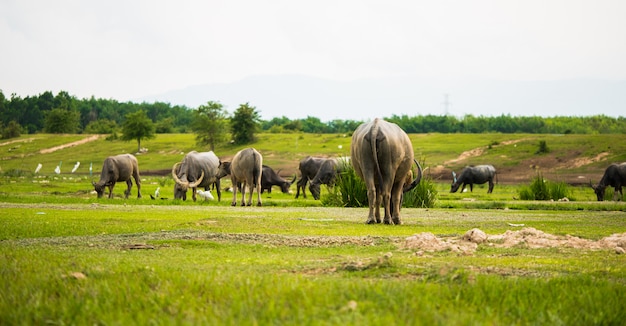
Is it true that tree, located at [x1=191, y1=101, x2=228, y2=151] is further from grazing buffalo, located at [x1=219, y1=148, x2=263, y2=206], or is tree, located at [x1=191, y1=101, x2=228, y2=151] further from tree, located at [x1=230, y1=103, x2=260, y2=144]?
grazing buffalo, located at [x1=219, y1=148, x2=263, y2=206]

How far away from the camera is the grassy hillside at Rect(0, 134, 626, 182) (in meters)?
68.8

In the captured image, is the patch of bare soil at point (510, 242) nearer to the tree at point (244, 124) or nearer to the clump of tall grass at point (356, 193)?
the clump of tall grass at point (356, 193)

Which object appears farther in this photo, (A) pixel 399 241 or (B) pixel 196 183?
(B) pixel 196 183

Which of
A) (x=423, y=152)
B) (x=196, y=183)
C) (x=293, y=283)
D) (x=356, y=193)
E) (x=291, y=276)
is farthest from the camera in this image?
(x=423, y=152)

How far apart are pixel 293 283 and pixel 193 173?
27.8 meters

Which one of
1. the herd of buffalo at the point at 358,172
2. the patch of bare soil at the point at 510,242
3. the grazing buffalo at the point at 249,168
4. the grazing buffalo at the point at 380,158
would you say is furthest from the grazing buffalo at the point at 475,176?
the patch of bare soil at the point at 510,242

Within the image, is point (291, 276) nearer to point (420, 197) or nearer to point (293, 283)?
point (293, 283)

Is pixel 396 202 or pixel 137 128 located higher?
pixel 137 128

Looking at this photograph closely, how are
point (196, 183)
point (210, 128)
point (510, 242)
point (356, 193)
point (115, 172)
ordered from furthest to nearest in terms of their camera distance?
point (210, 128) < point (115, 172) < point (196, 183) < point (356, 193) < point (510, 242)

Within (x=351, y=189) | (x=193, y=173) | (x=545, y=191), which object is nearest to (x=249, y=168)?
(x=351, y=189)

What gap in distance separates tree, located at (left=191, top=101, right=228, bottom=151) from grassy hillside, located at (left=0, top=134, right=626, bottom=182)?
4.53ft

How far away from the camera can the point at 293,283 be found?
6.57m

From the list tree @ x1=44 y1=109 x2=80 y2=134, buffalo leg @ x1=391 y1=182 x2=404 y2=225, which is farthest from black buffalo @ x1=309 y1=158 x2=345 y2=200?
tree @ x1=44 y1=109 x2=80 y2=134

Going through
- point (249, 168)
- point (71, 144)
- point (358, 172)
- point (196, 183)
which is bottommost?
point (196, 183)
